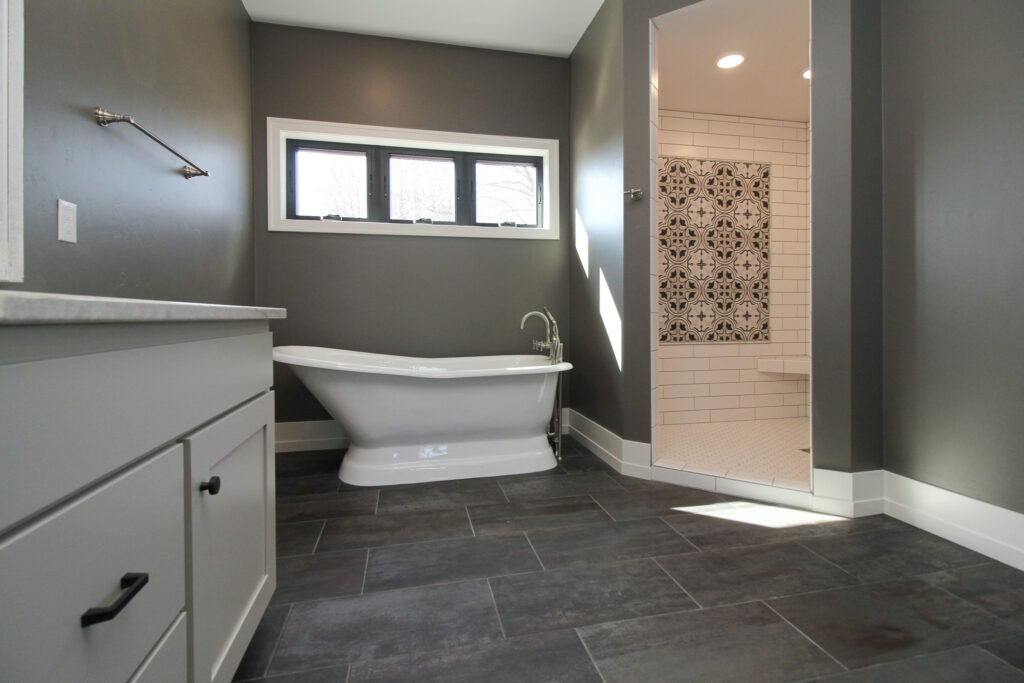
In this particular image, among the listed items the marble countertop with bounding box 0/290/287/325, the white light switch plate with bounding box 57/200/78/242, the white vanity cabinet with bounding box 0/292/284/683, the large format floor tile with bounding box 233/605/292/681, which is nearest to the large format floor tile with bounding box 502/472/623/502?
the large format floor tile with bounding box 233/605/292/681

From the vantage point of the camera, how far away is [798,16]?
2.46 meters

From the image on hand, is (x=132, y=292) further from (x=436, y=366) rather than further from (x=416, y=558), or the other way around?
(x=436, y=366)

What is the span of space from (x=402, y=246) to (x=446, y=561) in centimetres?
220

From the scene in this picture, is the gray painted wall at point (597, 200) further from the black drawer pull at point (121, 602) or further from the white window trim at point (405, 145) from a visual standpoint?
the black drawer pull at point (121, 602)

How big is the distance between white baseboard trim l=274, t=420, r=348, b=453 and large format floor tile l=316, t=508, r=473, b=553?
1.19 m

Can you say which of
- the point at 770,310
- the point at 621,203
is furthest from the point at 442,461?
the point at 770,310

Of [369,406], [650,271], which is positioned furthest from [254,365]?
[650,271]

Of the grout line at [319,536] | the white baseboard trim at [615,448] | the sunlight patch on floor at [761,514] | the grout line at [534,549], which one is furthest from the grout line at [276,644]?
the white baseboard trim at [615,448]

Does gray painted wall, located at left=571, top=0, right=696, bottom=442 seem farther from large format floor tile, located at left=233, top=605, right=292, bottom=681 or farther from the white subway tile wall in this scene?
large format floor tile, located at left=233, top=605, right=292, bottom=681

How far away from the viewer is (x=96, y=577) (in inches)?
21.1

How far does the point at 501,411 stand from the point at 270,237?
1937mm

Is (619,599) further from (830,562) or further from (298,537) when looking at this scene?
(298,537)

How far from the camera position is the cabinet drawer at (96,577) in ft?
1.38

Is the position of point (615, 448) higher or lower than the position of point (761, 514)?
higher
